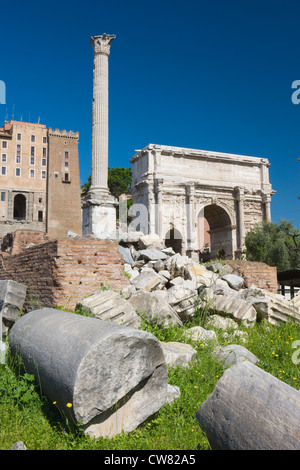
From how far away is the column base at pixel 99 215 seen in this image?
1271 centimetres

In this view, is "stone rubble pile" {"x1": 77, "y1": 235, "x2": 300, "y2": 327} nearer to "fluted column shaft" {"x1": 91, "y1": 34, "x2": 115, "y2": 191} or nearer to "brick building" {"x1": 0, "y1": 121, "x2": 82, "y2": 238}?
"fluted column shaft" {"x1": 91, "y1": 34, "x2": 115, "y2": 191}

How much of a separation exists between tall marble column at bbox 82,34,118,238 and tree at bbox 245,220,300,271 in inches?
462

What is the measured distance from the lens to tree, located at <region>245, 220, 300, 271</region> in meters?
22.1

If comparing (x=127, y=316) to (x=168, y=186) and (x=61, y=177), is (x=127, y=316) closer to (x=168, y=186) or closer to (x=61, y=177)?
(x=168, y=186)

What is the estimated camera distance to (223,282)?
23.2 feet

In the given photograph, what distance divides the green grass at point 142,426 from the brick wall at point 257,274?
3097 mm

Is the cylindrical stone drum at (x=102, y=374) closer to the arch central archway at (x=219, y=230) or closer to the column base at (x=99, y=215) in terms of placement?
the column base at (x=99, y=215)

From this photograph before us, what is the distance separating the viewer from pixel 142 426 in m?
3.21

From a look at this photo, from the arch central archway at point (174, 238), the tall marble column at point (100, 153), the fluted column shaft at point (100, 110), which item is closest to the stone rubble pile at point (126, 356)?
the tall marble column at point (100, 153)

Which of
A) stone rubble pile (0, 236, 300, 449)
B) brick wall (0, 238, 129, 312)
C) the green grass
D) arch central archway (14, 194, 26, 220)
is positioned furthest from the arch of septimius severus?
arch central archway (14, 194, 26, 220)

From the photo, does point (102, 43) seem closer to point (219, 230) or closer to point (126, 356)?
point (126, 356)

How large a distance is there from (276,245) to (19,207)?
35.6m
